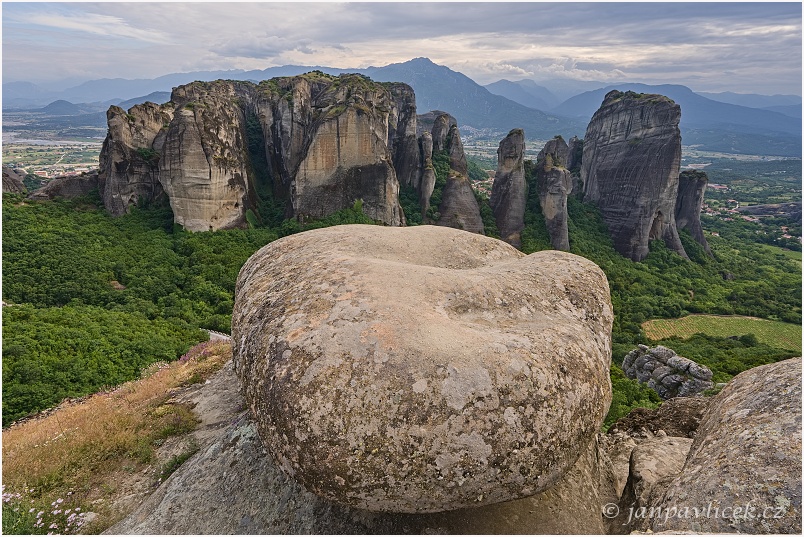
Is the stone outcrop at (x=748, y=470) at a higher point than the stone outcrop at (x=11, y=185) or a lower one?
lower

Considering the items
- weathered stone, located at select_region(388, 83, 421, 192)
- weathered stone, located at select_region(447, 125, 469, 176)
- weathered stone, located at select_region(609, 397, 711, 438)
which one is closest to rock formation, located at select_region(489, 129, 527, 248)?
weathered stone, located at select_region(447, 125, 469, 176)

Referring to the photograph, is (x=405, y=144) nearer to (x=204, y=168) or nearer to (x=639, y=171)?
(x=204, y=168)

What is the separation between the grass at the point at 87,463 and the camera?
5617mm

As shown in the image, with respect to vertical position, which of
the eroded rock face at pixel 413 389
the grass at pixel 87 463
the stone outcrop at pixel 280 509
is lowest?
the grass at pixel 87 463

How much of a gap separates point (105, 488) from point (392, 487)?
16.5 ft

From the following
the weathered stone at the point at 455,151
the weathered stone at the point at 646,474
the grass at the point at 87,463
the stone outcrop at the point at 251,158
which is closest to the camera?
the weathered stone at the point at 646,474

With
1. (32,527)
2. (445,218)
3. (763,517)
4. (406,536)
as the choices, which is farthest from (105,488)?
Answer: (445,218)

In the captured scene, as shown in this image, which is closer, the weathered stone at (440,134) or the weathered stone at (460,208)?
the weathered stone at (460,208)

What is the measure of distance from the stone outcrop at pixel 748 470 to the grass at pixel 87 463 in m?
6.83

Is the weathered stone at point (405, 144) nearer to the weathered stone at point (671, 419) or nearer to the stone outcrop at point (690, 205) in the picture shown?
the stone outcrop at point (690, 205)

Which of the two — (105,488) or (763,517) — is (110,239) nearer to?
(105,488)

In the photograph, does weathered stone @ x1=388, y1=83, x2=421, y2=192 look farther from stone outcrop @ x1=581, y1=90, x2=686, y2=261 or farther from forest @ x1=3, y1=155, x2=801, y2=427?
stone outcrop @ x1=581, y1=90, x2=686, y2=261

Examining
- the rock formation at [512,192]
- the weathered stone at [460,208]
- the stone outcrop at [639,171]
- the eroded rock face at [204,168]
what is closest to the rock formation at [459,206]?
the weathered stone at [460,208]

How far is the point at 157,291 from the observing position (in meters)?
25.0
